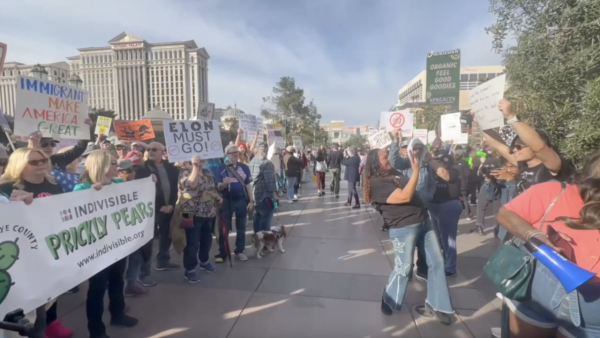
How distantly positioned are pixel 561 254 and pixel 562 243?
10 cm

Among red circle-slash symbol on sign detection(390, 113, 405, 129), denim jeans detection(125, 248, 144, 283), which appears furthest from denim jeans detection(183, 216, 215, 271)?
red circle-slash symbol on sign detection(390, 113, 405, 129)

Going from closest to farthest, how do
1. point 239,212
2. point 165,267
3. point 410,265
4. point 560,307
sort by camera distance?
1. point 560,307
2. point 410,265
3. point 165,267
4. point 239,212

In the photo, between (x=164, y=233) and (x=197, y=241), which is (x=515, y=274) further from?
(x=164, y=233)

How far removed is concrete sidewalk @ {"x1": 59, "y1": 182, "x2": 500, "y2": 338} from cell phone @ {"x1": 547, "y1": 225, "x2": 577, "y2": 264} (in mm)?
1983

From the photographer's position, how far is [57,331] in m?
3.24

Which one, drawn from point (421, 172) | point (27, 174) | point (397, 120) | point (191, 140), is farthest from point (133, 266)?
point (397, 120)

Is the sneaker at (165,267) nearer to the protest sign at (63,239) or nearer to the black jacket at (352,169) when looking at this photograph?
the protest sign at (63,239)

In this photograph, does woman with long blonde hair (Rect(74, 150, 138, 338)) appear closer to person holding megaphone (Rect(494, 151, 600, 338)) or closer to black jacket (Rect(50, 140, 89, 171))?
black jacket (Rect(50, 140, 89, 171))

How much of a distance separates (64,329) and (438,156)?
4.92 meters

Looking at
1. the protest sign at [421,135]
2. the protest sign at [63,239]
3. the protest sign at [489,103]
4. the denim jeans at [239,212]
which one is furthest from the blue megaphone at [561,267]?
the protest sign at [421,135]

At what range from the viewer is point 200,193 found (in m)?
4.78

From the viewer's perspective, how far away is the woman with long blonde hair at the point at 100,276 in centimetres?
317

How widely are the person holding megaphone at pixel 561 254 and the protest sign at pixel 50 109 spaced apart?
4.93m

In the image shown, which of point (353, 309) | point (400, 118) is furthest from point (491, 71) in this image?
point (353, 309)
